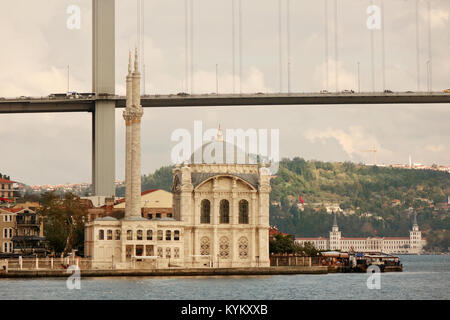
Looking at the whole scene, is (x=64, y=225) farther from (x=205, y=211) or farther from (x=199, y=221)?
(x=205, y=211)

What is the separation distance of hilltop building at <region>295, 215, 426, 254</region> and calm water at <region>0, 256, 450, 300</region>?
98762mm

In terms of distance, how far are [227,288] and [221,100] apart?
3298cm

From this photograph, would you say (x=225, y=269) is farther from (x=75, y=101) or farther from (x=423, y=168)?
(x=423, y=168)

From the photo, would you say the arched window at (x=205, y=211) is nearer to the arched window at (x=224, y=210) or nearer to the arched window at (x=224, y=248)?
the arched window at (x=224, y=210)

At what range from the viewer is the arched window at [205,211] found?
62.6 m

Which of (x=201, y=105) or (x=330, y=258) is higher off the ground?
(x=201, y=105)

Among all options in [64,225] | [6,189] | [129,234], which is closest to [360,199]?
[6,189]

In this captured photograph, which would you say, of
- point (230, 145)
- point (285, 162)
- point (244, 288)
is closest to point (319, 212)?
point (285, 162)

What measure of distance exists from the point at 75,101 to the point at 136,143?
2026 centimetres

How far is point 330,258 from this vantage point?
3002 inches

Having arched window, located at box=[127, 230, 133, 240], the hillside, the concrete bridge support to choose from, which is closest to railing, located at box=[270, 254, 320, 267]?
arched window, located at box=[127, 230, 133, 240]

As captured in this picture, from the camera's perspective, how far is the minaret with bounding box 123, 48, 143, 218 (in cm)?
6325

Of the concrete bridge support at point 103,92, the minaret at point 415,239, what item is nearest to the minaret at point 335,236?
the minaret at point 415,239

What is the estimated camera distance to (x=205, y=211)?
205 feet
